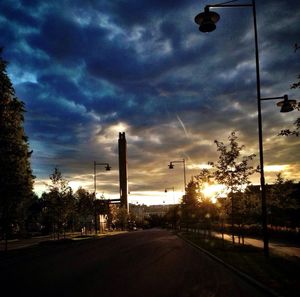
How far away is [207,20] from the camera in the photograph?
14.6m

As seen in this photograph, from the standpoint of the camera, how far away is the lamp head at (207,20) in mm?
14577

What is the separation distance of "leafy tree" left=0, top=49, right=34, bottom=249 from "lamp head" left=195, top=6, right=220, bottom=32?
1963cm

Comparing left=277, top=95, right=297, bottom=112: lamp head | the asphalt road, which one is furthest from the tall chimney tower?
left=277, top=95, right=297, bottom=112: lamp head

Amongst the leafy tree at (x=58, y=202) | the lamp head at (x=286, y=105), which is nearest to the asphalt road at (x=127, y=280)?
the lamp head at (x=286, y=105)

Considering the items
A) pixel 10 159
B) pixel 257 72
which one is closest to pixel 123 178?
pixel 10 159

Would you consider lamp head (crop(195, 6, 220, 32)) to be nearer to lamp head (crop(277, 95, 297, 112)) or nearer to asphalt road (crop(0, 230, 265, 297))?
lamp head (crop(277, 95, 297, 112))

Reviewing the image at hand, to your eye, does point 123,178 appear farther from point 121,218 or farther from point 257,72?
point 257,72

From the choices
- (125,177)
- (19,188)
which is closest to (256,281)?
(19,188)

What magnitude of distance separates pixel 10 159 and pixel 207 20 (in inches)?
799

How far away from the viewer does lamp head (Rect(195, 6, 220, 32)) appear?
14.6m

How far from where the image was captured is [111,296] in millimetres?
10492

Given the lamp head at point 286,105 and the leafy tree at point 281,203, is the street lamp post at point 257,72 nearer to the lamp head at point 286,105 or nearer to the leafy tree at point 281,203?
the lamp head at point 286,105

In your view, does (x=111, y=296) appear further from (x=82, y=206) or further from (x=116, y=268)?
(x=82, y=206)

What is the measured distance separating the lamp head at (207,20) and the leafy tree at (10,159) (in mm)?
19628
